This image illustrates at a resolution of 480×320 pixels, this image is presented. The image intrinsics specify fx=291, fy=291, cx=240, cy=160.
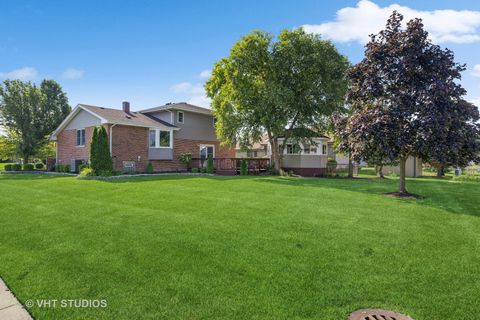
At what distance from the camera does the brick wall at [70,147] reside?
21062 mm

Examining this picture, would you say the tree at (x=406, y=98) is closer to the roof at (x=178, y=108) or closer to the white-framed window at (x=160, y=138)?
the white-framed window at (x=160, y=138)

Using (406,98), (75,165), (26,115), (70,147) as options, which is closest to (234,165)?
(75,165)

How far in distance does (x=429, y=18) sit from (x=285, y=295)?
11502mm

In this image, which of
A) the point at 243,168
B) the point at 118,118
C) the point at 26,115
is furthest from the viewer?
the point at 26,115

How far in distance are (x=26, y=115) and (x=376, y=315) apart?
33.4 meters

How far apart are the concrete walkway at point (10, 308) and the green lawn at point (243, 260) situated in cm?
9

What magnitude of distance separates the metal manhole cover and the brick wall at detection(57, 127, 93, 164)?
70.9 feet

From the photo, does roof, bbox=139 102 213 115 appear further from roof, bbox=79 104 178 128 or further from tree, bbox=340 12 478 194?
tree, bbox=340 12 478 194

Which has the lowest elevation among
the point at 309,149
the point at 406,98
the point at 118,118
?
the point at 309,149

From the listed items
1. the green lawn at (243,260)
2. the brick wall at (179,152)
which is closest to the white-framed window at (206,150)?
the brick wall at (179,152)

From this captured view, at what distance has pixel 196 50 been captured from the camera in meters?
17.1

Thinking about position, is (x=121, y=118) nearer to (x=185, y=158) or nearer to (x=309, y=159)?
(x=185, y=158)

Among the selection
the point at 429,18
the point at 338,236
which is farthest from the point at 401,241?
the point at 429,18

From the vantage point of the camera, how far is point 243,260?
164 inches
